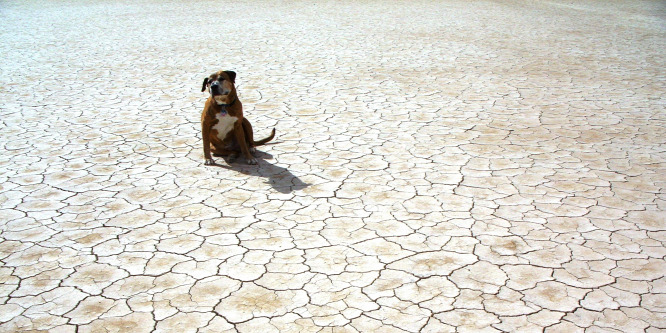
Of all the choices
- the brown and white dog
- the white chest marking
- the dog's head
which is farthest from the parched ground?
the dog's head

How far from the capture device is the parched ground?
10.3 ft

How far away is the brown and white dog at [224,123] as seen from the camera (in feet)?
15.6

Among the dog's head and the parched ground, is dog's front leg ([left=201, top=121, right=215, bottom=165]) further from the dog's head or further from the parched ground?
the dog's head

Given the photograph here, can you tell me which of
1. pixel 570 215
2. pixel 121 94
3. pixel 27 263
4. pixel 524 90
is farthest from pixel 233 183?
pixel 524 90

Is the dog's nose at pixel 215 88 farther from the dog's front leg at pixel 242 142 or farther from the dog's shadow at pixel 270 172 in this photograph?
the dog's shadow at pixel 270 172

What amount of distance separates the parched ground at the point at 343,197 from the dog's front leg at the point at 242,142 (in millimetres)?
84

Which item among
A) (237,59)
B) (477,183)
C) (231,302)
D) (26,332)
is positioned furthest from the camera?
(237,59)

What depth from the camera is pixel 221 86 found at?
4.73 meters

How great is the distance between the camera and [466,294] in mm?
3215

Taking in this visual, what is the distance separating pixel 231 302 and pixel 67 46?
9150mm

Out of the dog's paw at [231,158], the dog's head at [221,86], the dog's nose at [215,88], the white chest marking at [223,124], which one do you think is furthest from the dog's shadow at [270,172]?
the dog's nose at [215,88]

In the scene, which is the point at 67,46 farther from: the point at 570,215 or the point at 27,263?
the point at 570,215

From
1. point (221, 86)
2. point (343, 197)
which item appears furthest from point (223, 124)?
point (343, 197)

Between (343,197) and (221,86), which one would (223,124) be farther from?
(343,197)
